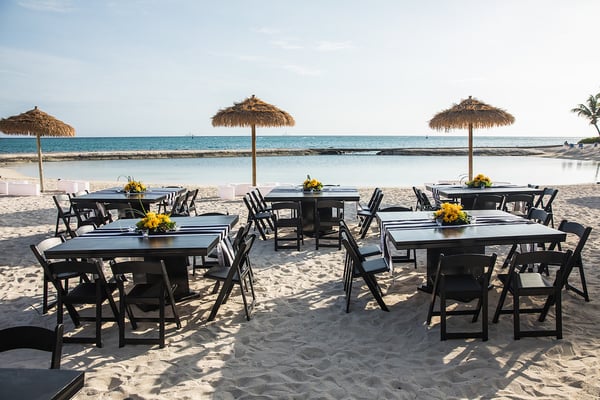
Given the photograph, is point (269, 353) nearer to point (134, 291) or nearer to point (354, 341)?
point (354, 341)

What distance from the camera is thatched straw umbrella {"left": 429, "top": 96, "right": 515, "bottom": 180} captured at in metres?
11.4

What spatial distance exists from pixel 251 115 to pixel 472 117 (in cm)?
621

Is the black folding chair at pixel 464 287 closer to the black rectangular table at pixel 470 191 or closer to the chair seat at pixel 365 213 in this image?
the chair seat at pixel 365 213

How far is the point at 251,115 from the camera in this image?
40.0 ft

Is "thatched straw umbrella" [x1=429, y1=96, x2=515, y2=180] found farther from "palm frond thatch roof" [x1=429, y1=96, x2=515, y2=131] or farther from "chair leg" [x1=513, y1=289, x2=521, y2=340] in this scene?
"chair leg" [x1=513, y1=289, x2=521, y2=340]

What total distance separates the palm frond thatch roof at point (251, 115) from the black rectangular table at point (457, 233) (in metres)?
7.85

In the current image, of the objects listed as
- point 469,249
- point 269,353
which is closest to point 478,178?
point 469,249

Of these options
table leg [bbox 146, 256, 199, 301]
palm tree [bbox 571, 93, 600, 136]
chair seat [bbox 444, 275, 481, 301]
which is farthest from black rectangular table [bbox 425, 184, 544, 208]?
palm tree [bbox 571, 93, 600, 136]

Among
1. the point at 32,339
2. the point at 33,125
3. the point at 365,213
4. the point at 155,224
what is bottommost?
the point at 365,213

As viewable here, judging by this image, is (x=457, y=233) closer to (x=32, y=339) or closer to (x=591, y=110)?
(x=32, y=339)

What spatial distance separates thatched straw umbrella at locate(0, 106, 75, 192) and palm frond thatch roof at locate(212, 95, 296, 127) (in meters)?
5.41

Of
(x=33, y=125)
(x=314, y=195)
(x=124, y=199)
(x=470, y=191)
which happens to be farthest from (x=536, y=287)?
(x=33, y=125)

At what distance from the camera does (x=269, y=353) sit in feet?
11.0

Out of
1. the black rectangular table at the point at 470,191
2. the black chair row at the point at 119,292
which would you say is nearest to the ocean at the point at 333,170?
the black rectangular table at the point at 470,191
